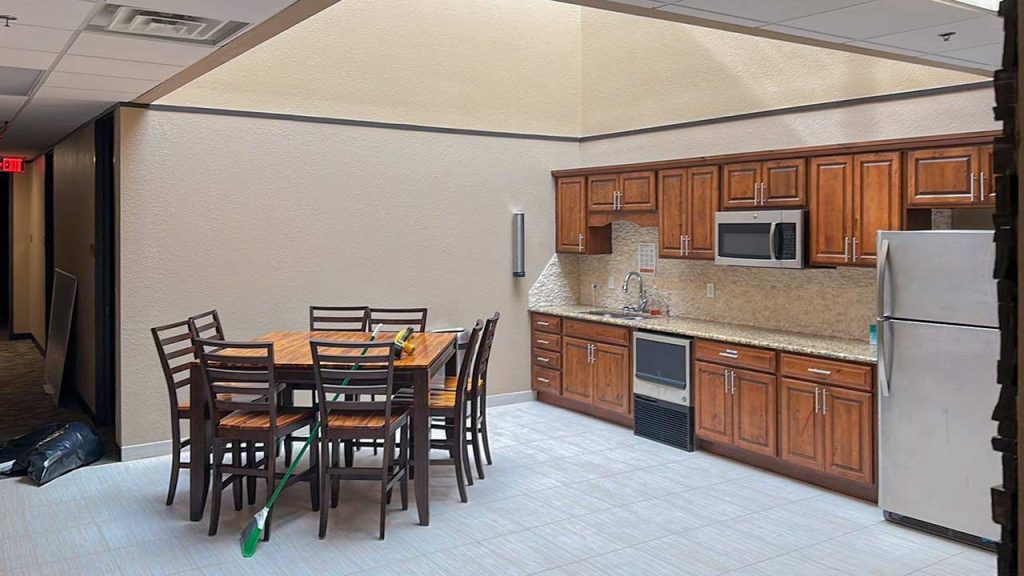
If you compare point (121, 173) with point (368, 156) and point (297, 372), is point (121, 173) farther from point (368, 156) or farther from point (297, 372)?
point (297, 372)

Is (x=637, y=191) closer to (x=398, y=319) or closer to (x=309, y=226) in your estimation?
(x=398, y=319)

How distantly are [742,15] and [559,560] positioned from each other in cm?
256

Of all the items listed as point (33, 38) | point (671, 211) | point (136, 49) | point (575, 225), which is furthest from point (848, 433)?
point (33, 38)

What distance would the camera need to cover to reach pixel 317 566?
383 centimetres

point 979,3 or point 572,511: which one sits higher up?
point 979,3

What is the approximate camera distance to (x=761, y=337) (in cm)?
545

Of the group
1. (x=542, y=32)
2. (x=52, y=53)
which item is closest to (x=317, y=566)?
(x=52, y=53)

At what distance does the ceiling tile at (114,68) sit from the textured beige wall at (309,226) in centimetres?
122

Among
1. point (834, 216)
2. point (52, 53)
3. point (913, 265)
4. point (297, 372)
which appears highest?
point (52, 53)

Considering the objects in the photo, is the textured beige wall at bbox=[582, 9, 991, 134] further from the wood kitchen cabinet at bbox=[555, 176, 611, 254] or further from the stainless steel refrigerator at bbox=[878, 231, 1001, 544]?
the stainless steel refrigerator at bbox=[878, 231, 1001, 544]

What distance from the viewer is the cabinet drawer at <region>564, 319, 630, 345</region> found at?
21.1 feet

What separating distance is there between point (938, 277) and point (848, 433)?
3.54 ft

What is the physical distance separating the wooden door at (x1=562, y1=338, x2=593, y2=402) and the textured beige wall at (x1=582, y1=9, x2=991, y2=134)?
1980 millimetres

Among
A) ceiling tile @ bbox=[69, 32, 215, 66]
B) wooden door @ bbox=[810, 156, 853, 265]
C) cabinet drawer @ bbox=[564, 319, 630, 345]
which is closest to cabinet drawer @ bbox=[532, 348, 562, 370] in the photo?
cabinet drawer @ bbox=[564, 319, 630, 345]
